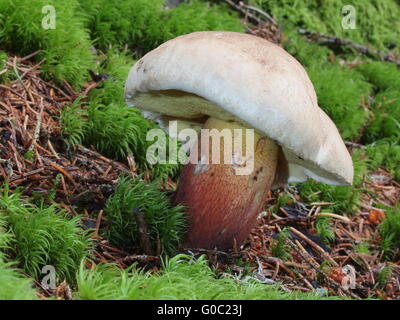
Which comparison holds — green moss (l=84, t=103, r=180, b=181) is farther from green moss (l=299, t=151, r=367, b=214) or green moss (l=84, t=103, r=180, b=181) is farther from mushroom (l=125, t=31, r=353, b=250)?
green moss (l=299, t=151, r=367, b=214)

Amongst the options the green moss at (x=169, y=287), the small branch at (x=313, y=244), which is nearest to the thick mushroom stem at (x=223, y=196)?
the green moss at (x=169, y=287)

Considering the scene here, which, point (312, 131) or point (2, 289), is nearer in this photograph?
point (2, 289)

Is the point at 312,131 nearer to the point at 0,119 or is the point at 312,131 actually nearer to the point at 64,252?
the point at 64,252

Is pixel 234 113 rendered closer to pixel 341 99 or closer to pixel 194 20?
pixel 194 20

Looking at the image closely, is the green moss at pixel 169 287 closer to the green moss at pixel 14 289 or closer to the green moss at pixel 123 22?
the green moss at pixel 14 289

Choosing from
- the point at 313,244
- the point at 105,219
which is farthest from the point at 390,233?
the point at 105,219

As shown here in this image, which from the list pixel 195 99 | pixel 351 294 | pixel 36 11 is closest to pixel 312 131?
pixel 195 99

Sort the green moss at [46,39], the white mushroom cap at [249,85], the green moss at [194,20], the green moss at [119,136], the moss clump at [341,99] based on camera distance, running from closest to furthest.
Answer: the white mushroom cap at [249,85] → the green moss at [119,136] → the green moss at [46,39] → the green moss at [194,20] → the moss clump at [341,99]

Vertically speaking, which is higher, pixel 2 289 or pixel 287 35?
pixel 287 35

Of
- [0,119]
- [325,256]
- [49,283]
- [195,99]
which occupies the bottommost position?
[325,256]
